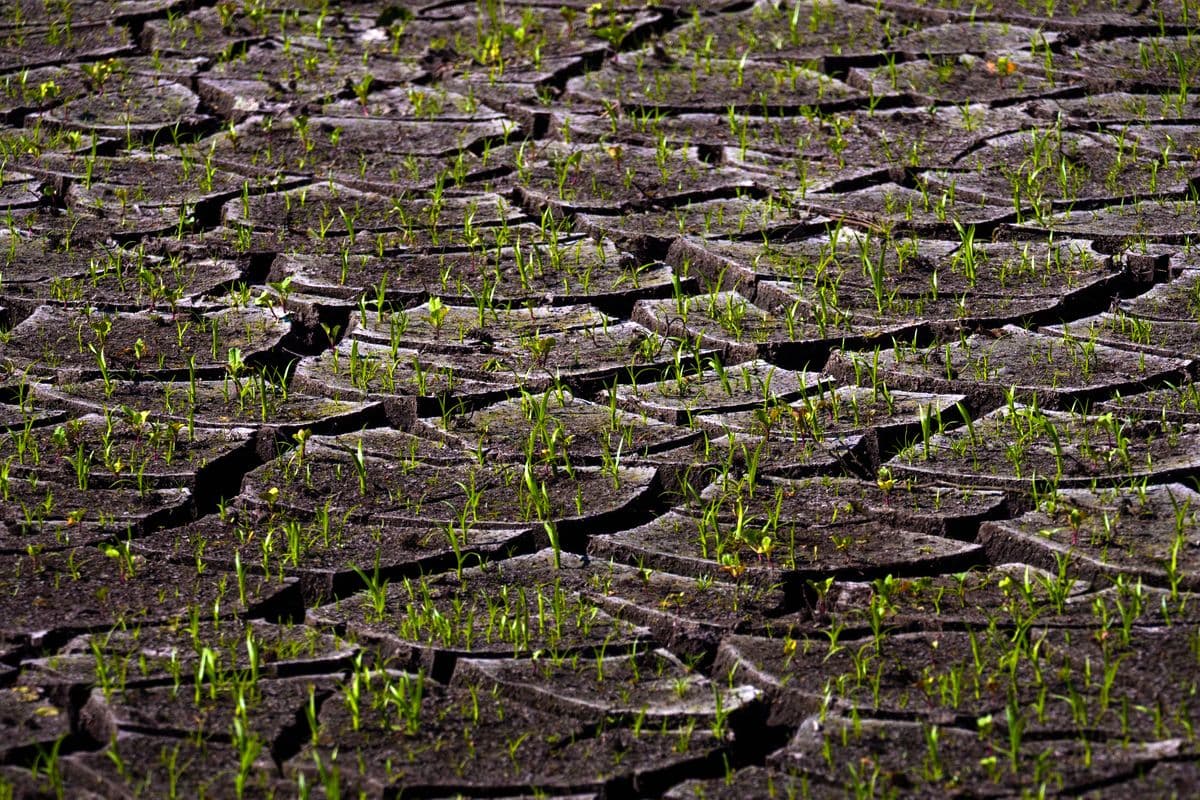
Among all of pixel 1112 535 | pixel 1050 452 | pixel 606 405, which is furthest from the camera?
pixel 606 405

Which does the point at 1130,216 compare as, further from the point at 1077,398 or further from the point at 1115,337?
the point at 1077,398

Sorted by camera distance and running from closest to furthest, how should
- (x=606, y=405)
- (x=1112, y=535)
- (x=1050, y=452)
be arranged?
(x=1112, y=535) → (x=1050, y=452) → (x=606, y=405)

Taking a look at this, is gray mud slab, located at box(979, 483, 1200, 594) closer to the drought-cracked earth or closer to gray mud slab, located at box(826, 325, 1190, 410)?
the drought-cracked earth

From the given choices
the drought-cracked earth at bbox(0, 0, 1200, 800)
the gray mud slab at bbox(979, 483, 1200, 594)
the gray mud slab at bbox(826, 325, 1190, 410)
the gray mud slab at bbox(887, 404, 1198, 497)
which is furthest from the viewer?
the gray mud slab at bbox(826, 325, 1190, 410)

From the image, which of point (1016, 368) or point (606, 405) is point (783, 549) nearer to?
point (606, 405)

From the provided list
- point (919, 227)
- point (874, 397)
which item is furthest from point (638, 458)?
point (919, 227)

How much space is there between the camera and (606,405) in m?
3.23

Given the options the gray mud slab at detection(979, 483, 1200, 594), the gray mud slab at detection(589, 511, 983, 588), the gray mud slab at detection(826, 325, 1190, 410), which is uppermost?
the gray mud slab at detection(826, 325, 1190, 410)

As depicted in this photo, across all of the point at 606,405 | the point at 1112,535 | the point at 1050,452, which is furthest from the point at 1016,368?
the point at 606,405

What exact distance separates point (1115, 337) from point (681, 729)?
153 cm

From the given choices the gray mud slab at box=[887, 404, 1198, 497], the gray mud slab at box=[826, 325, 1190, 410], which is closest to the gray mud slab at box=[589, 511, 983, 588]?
the gray mud slab at box=[887, 404, 1198, 497]

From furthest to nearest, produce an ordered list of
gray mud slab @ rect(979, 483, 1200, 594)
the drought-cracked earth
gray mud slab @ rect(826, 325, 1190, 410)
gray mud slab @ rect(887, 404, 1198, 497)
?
1. gray mud slab @ rect(826, 325, 1190, 410)
2. gray mud slab @ rect(887, 404, 1198, 497)
3. gray mud slab @ rect(979, 483, 1200, 594)
4. the drought-cracked earth

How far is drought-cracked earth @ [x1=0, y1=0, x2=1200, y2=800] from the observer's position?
2.27 meters

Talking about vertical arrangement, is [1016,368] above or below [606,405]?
above
